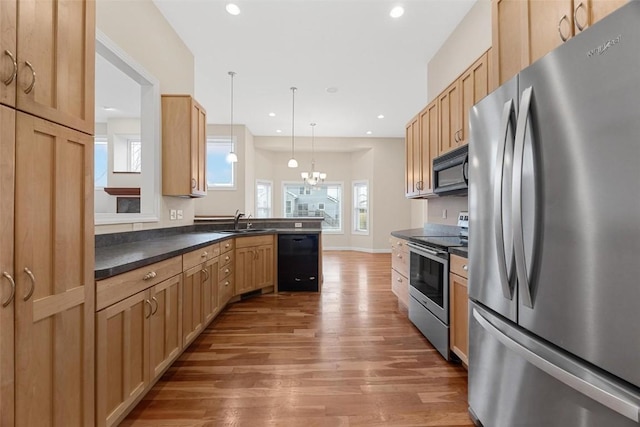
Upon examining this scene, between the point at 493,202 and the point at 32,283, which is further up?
the point at 493,202

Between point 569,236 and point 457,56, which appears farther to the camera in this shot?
point 457,56

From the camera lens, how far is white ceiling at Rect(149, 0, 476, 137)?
3.09 m

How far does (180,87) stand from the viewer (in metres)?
3.57

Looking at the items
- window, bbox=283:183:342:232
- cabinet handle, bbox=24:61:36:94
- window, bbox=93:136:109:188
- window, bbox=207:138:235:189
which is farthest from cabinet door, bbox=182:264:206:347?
window, bbox=283:183:342:232

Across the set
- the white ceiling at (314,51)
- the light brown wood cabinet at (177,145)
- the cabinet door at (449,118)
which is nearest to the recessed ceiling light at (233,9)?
the white ceiling at (314,51)

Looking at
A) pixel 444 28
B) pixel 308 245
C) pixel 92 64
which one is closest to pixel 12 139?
pixel 92 64

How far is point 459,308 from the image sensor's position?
2084 mm

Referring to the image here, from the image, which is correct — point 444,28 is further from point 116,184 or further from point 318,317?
point 116,184

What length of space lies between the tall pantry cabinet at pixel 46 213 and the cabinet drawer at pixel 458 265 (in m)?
2.15

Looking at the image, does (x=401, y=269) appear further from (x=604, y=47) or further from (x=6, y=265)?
(x=6, y=265)

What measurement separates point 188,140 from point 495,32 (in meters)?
2.90

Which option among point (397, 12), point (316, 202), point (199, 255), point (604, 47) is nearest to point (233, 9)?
point (397, 12)

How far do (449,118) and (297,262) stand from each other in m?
2.71

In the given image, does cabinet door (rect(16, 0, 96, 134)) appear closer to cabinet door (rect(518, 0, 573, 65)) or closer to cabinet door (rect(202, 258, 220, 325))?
cabinet door (rect(202, 258, 220, 325))
